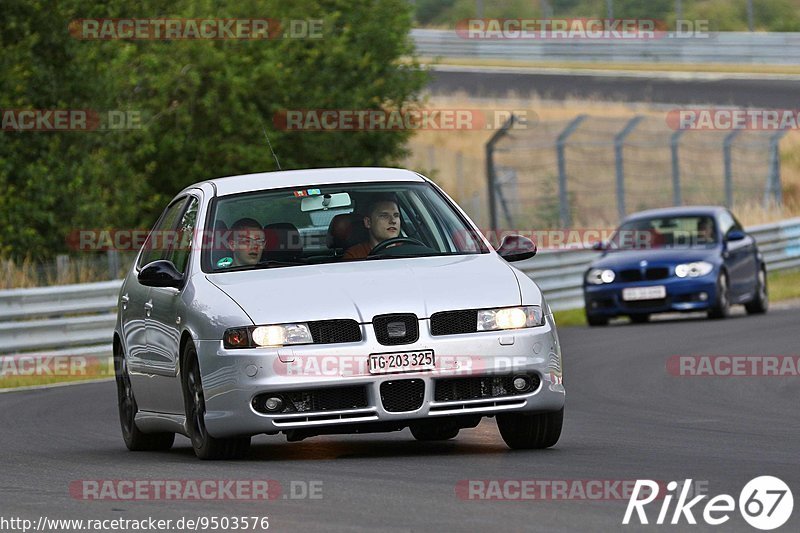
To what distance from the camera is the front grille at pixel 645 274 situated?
23953mm

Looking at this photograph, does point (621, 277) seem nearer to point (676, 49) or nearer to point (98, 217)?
point (98, 217)

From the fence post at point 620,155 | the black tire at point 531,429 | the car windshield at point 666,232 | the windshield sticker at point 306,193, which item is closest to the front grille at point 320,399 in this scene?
the black tire at point 531,429

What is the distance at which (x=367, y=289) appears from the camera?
32.1ft

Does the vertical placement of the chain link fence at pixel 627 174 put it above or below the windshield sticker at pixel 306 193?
below

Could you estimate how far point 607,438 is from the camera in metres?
11.0

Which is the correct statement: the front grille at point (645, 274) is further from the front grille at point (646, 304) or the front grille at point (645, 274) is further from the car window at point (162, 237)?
the car window at point (162, 237)

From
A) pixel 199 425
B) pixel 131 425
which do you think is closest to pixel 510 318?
pixel 199 425

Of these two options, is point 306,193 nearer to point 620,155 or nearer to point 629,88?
point 620,155

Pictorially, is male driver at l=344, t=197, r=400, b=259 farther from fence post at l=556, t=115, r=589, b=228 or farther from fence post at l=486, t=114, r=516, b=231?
fence post at l=556, t=115, r=589, b=228

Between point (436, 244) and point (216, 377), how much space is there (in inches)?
67.4

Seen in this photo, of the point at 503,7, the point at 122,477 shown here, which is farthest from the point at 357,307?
the point at 503,7

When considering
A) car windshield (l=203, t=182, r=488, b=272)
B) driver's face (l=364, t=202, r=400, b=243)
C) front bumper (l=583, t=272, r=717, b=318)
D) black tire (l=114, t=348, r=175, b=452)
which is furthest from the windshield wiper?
front bumper (l=583, t=272, r=717, b=318)

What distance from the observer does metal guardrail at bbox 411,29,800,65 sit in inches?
2018

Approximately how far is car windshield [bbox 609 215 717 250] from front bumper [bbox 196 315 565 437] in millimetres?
15068
